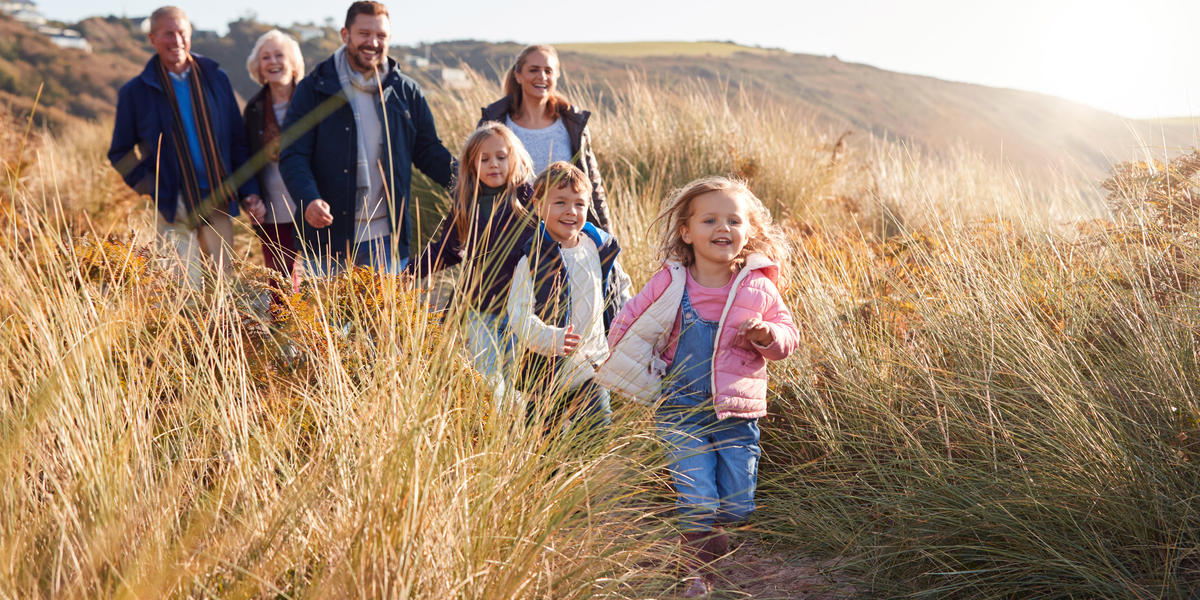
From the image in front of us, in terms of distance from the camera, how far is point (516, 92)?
4.73 meters

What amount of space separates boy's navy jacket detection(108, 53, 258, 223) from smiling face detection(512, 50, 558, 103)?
1.60m

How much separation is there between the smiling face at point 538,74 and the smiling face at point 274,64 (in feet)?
4.51

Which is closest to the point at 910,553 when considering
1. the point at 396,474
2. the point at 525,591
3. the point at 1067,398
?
the point at 1067,398

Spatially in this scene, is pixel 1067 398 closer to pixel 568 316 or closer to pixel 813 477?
pixel 813 477

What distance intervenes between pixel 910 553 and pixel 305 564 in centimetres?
179

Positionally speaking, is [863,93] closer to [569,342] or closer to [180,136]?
[180,136]

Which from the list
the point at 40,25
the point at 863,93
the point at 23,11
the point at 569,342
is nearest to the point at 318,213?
the point at 569,342

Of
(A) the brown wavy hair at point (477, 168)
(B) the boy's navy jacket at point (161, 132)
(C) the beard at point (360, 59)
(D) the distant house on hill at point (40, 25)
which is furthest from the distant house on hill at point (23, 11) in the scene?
(A) the brown wavy hair at point (477, 168)

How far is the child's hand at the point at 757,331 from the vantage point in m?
2.84

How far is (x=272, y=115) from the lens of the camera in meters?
5.22

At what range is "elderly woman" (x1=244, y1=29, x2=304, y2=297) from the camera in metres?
5.06

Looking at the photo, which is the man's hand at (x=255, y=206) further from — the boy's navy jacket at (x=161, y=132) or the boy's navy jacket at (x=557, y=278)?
the boy's navy jacket at (x=557, y=278)

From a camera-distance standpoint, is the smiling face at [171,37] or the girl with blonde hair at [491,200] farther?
the smiling face at [171,37]

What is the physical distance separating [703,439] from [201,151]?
3426 millimetres
